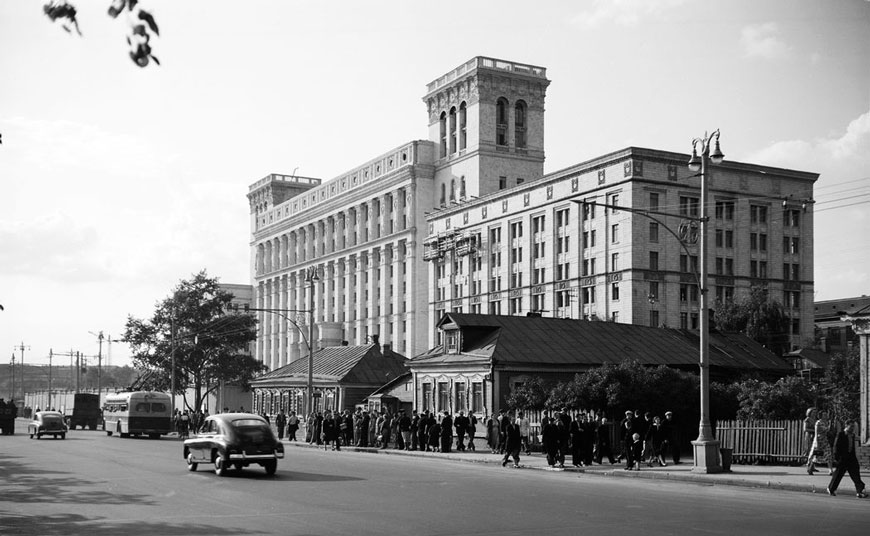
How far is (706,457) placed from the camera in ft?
94.5

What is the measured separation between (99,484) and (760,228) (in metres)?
78.0

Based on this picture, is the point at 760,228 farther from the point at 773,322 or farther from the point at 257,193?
the point at 257,193

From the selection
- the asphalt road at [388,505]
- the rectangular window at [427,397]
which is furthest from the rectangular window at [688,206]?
the asphalt road at [388,505]

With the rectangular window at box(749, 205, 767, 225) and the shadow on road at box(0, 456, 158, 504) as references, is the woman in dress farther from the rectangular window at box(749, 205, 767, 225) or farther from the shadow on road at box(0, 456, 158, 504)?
the rectangular window at box(749, 205, 767, 225)

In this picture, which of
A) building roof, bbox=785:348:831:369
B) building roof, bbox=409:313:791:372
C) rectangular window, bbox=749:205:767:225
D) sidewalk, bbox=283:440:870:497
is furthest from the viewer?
rectangular window, bbox=749:205:767:225

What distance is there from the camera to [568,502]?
20.4m

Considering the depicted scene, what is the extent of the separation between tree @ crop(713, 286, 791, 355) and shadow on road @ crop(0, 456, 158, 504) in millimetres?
63844

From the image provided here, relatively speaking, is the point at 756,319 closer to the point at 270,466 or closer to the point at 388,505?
the point at 270,466

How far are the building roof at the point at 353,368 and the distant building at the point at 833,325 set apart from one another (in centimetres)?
5107

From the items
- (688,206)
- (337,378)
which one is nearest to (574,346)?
(337,378)

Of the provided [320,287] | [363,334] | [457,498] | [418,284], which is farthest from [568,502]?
[320,287]

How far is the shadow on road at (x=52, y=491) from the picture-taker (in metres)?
20.4

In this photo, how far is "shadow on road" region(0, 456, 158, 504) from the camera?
20438mm

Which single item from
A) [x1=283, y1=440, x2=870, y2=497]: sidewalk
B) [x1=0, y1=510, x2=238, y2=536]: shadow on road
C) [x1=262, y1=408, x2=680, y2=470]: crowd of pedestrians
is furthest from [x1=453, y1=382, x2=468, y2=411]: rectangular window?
[x1=0, y1=510, x2=238, y2=536]: shadow on road
